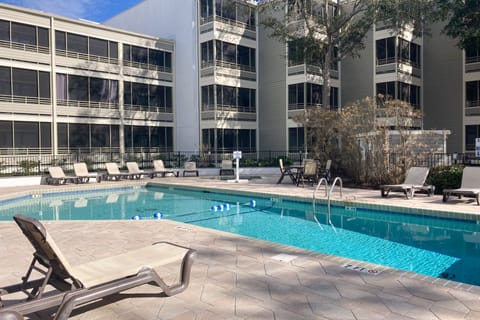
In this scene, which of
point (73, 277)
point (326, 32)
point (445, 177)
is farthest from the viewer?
point (326, 32)

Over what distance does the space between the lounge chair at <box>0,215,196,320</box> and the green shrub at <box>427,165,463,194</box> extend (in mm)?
10801

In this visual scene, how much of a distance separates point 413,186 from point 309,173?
4.86 metres

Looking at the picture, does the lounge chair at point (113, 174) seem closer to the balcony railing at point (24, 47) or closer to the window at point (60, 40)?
the balcony railing at point (24, 47)

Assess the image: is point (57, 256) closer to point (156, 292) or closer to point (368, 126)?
point (156, 292)

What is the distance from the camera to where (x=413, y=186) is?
1204cm

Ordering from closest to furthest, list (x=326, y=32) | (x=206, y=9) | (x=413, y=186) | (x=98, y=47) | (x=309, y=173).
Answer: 1. (x=413, y=186)
2. (x=309, y=173)
3. (x=326, y=32)
4. (x=98, y=47)
5. (x=206, y=9)

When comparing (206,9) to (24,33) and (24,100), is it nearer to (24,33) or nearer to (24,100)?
(24,33)

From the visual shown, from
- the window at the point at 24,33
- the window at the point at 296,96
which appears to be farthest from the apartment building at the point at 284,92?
the window at the point at 24,33

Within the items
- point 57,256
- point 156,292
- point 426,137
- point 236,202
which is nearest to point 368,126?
point 426,137

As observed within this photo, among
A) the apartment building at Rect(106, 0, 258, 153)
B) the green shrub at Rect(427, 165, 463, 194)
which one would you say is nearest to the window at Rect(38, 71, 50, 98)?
the apartment building at Rect(106, 0, 258, 153)

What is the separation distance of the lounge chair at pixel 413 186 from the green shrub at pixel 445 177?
1.63 ft

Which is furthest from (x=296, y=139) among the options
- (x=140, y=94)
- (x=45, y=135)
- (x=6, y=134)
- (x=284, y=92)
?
(x=6, y=134)

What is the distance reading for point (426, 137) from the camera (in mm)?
14109

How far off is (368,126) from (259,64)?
671 inches
